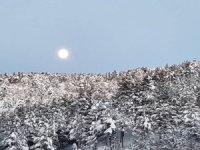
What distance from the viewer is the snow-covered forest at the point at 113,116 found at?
290 feet

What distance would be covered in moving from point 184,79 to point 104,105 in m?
37.9

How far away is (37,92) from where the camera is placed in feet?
453

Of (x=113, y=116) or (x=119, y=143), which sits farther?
(x=119, y=143)

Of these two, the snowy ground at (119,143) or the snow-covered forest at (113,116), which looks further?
the snowy ground at (119,143)

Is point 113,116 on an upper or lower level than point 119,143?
upper

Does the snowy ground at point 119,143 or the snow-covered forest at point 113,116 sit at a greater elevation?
the snow-covered forest at point 113,116

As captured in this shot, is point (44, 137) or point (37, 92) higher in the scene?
point (37, 92)

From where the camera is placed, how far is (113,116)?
91562mm

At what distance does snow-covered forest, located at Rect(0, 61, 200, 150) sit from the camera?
88.3 metres

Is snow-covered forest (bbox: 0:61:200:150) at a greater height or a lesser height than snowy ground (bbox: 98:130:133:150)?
greater

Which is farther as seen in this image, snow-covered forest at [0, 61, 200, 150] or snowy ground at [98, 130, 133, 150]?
snowy ground at [98, 130, 133, 150]

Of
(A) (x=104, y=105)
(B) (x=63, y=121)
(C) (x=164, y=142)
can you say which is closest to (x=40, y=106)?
(B) (x=63, y=121)

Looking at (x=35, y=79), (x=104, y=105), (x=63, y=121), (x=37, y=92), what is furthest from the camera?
(x=35, y=79)

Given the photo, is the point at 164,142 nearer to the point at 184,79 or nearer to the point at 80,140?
Result: the point at 80,140
